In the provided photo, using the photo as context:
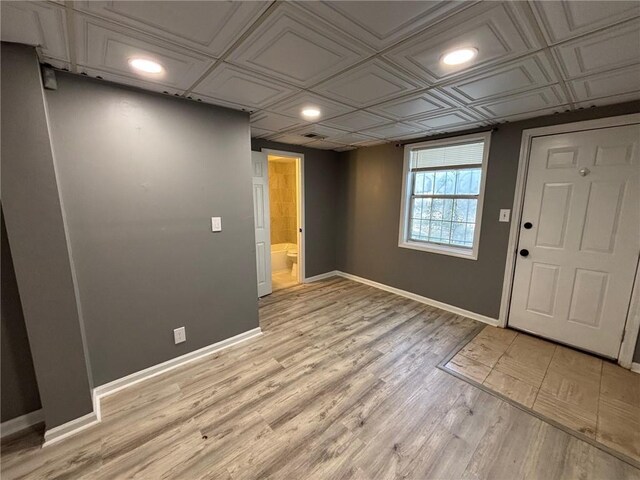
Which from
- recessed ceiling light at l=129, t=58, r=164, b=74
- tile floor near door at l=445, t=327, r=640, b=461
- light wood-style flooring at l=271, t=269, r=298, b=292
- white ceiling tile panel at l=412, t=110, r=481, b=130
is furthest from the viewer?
light wood-style flooring at l=271, t=269, r=298, b=292

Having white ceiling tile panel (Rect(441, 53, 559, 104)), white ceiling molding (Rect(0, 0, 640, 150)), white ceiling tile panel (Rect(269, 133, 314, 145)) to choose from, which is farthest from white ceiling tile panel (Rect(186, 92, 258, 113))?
white ceiling tile panel (Rect(441, 53, 559, 104))

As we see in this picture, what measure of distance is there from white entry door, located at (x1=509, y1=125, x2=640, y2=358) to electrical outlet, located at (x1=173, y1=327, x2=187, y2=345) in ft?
11.4

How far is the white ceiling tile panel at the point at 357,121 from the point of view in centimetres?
248

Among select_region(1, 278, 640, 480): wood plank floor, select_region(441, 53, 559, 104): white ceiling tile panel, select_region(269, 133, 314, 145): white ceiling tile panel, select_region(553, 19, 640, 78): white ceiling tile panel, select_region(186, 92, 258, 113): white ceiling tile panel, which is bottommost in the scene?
select_region(1, 278, 640, 480): wood plank floor

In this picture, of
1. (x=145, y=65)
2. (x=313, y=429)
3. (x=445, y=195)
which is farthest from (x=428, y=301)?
(x=145, y=65)

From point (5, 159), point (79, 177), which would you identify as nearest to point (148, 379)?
point (79, 177)

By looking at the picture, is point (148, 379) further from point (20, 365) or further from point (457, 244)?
point (457, 244)

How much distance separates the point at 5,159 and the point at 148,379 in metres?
1.78

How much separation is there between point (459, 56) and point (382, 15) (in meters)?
0.60

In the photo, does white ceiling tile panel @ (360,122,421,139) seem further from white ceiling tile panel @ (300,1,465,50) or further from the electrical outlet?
the electrical outlet

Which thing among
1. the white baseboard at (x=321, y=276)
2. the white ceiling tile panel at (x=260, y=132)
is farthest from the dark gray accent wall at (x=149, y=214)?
the white baseboard at (x=321, y=276)

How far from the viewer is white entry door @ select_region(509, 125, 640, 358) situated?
223 centimetres

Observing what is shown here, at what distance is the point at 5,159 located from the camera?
4.48ft

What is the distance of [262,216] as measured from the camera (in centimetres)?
374
